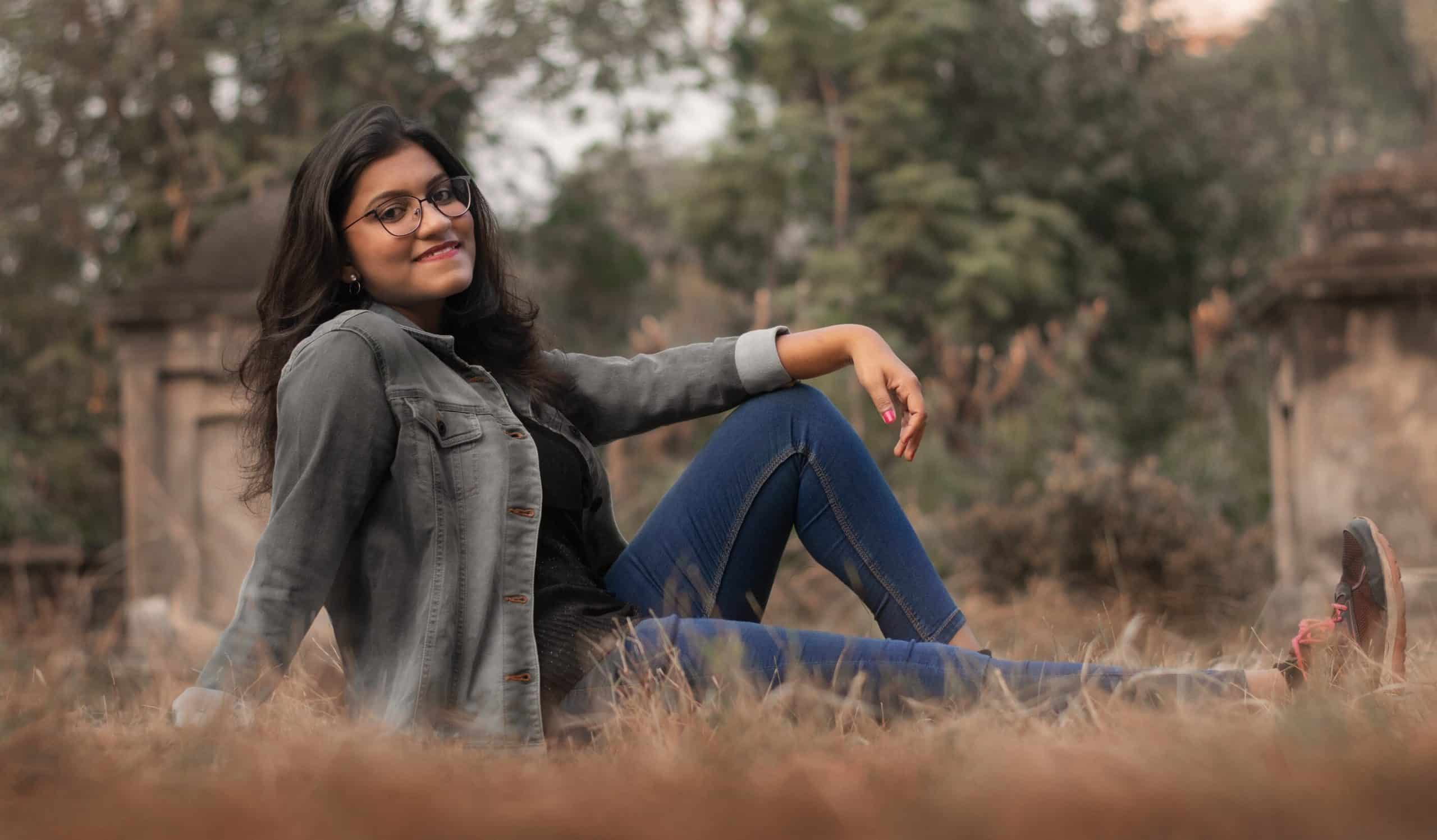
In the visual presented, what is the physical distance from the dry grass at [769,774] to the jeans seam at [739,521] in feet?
1.44

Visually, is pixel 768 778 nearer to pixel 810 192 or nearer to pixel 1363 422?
pixel 1363 422

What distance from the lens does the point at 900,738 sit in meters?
1.78

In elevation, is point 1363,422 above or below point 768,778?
below

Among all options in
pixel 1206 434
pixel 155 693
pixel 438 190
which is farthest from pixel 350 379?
pixel 1206 434

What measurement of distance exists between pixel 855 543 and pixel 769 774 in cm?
101

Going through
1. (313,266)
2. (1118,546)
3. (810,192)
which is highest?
(810,192)

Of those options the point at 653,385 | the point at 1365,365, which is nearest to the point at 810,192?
the point at 1365,365

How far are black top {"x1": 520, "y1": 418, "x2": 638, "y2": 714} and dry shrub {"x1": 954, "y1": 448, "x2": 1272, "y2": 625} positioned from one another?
3246 millimetres

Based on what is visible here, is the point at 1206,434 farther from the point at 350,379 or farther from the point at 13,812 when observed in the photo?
the point at 13,812

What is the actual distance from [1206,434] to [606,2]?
5582mm

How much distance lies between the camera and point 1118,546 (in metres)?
5.46

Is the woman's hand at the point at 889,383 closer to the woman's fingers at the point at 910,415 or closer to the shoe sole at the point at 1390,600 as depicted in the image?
the woman's fingers at the point at 910,415

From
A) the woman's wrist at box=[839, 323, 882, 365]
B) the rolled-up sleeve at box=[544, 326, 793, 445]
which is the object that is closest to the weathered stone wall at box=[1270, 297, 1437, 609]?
the woman's wrist at box=[839, 323, 882, 365]

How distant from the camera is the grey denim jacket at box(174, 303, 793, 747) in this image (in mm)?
→ 1983
